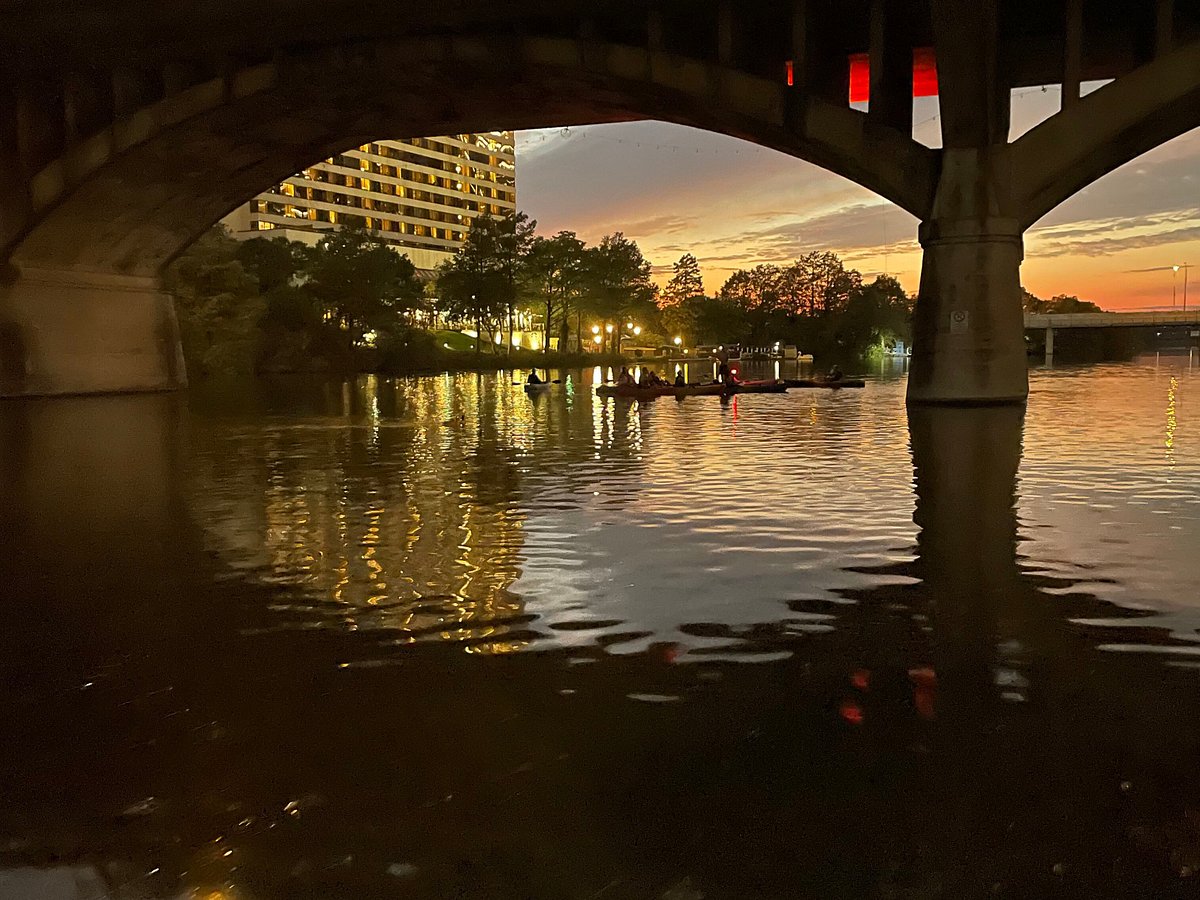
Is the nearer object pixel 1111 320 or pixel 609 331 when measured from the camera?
pixel 1111 320

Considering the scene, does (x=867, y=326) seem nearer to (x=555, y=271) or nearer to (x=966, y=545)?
(x=555, y=271)

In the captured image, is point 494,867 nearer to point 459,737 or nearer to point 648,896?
point 648,896

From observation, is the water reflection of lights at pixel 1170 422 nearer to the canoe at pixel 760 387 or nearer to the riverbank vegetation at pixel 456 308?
the canoe at pixel 760 387

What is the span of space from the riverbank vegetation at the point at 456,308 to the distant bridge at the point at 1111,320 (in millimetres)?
17959

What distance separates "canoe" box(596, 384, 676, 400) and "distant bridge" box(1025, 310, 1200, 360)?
260ft

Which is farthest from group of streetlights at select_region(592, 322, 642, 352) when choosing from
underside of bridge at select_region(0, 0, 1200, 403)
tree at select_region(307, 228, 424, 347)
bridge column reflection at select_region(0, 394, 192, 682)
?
bridge column reflection at select_region(0, 394, 192, 682)

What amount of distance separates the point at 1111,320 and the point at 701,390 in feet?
284

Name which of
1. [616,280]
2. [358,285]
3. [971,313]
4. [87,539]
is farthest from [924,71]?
[616,280]

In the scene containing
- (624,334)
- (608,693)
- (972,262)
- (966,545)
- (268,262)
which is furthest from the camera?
(624,334)

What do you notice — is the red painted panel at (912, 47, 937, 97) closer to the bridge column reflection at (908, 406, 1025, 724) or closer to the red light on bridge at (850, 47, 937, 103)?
the red light on bridge at (850, 47, 937, 103)

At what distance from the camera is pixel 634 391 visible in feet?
111

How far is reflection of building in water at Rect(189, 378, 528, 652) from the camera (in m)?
6.79

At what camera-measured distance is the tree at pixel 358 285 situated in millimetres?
73438

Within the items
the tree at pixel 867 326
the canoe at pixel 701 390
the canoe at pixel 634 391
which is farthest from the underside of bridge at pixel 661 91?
the tree at pixel 867 326
